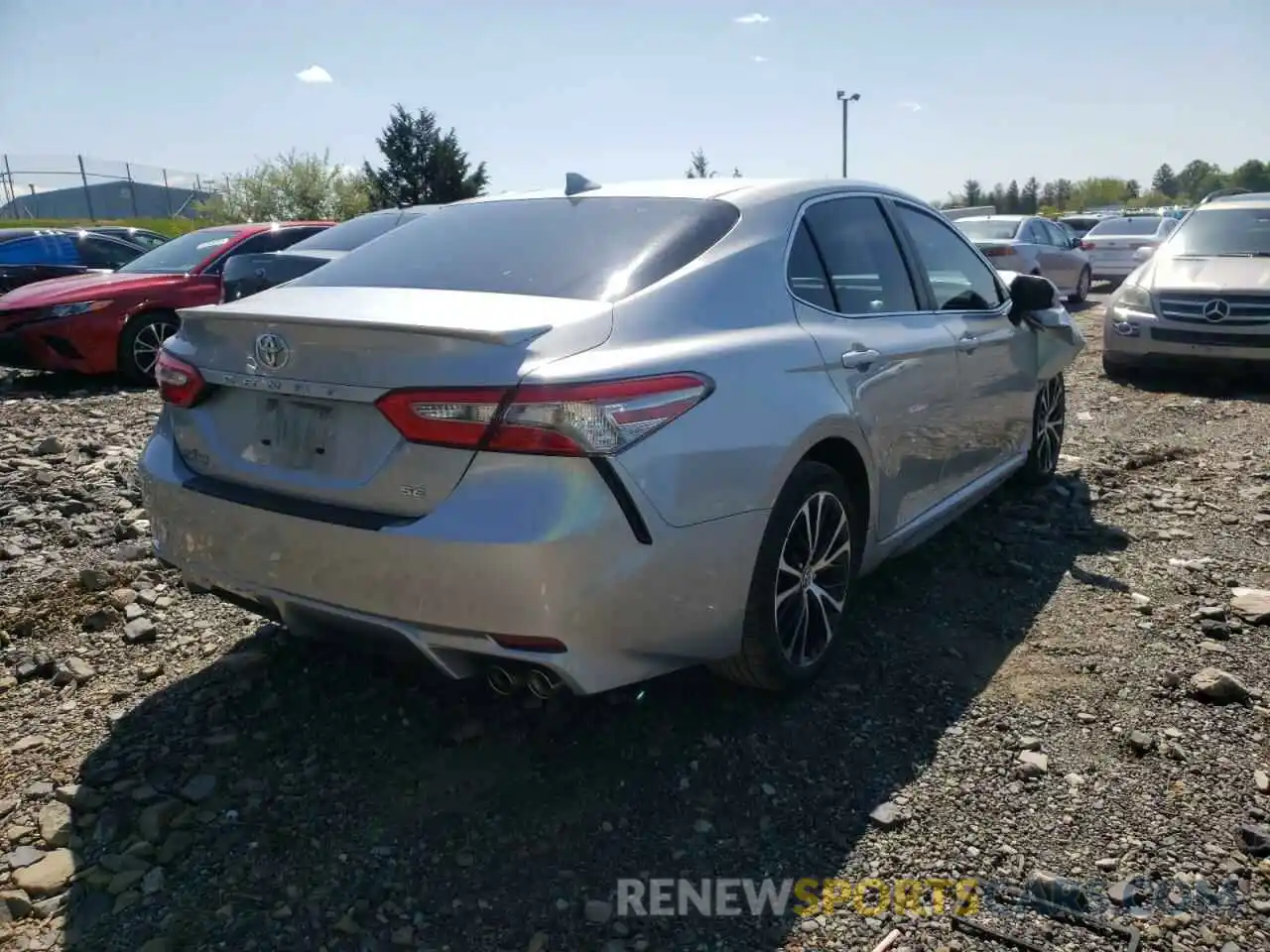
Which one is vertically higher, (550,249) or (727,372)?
(550,249)

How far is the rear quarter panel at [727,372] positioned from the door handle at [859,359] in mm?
150

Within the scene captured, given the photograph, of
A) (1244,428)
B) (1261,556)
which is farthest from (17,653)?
(1244,428)

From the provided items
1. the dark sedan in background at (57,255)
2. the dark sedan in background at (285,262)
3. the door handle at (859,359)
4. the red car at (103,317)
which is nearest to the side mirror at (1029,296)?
the door handle at (859,359)

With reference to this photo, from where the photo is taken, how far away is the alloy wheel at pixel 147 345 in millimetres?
8766

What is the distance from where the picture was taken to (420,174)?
121 ft

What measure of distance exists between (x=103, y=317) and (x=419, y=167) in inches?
1181

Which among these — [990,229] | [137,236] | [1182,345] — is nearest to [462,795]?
[1182,345]

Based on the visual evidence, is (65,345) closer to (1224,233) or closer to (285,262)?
(285,262)

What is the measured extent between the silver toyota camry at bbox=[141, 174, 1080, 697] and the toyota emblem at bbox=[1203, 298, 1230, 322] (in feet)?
19.5

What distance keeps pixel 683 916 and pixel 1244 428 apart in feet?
20.5

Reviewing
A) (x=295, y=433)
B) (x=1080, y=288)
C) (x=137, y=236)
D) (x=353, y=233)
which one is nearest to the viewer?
(x=295, y=433)

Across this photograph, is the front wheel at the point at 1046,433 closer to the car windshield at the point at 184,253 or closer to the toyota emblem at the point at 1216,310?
the toyota emblem at the point at 1216,310

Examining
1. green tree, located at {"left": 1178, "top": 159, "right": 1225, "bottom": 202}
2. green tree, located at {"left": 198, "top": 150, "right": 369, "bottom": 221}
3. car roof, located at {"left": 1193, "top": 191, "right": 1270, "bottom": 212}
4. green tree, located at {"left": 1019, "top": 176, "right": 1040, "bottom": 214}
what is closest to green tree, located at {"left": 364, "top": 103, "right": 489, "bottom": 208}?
green tree, located at {"left": 198, "top": 150, "right": 369, "bottom": 221}

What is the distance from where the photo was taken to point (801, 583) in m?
3.14
